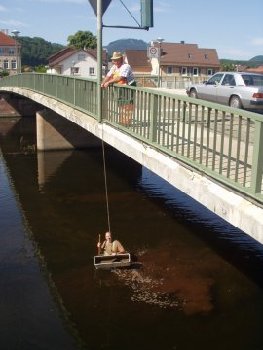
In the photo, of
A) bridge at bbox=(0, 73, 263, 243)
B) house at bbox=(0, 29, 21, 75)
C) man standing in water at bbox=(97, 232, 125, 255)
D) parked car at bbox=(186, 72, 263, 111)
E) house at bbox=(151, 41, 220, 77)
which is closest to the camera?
bridge at bbox=(0, 73, 263, 243)

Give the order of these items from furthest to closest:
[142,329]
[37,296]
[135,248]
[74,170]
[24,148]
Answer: [24,148] → [74,170] → [135,248] → [37,296] → [142,329]

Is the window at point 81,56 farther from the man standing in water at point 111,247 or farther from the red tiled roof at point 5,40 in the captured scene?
the man standing in water at point 111,247

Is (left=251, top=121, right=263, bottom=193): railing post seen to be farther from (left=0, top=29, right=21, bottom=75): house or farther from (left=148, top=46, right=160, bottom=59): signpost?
(left=0, top=29, right=21, bottom=75): house

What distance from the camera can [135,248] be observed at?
1048cm

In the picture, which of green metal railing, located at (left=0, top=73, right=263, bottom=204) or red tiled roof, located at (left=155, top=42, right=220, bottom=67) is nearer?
green metal railing, located at (left=0, top=73, right=263, bottom=204)

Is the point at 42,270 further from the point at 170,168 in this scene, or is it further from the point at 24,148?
the point at 24,148

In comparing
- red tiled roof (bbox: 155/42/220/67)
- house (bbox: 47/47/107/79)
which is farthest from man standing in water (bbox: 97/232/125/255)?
red tiled roof (bbox: 155/42/220/67)

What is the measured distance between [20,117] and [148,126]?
31.0 m

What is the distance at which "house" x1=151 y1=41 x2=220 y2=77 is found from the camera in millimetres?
70500

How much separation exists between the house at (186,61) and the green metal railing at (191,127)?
57.6 metres

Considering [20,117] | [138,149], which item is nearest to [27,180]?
[138,149]

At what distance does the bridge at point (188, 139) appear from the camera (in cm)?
586

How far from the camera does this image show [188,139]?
737 centimetres

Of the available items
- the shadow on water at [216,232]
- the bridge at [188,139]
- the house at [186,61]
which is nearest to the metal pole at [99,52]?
the bridge at [188,139]
